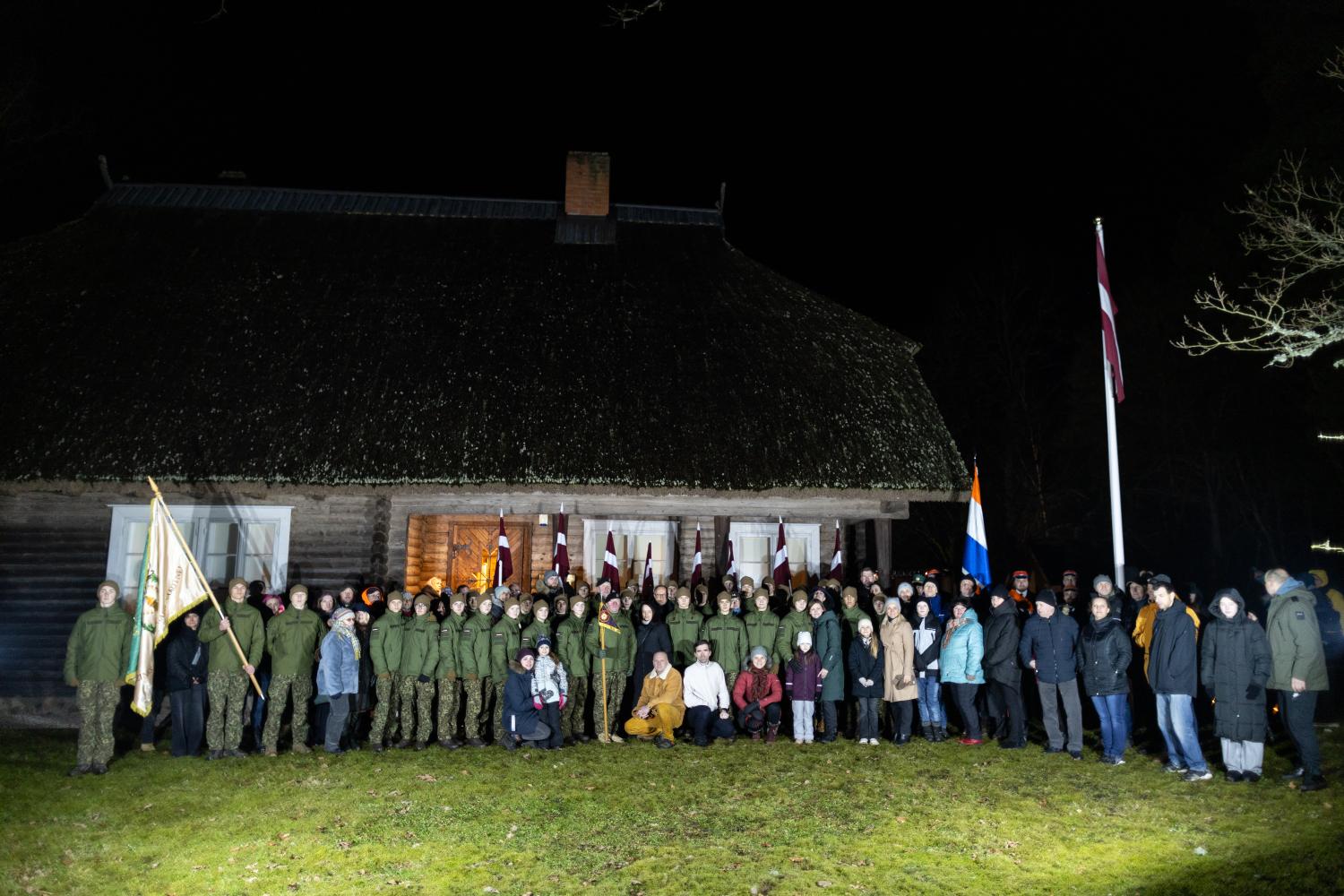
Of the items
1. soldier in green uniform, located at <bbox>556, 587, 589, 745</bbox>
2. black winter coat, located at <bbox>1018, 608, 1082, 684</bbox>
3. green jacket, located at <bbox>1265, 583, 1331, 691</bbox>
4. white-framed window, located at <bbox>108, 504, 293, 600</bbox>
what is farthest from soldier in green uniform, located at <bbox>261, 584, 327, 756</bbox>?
green jacket, located at <bbox>1265, 583, 1331, 691</bbox>

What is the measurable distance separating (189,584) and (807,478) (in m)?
8.01

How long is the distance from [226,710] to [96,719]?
1.24m

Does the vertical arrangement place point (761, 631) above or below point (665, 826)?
above

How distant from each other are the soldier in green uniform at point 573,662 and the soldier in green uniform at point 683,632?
1175 mm

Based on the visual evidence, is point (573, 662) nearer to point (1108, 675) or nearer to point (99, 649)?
point (99, 649)

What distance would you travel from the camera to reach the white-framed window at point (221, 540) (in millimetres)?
14297

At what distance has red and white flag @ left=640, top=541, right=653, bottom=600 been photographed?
14.3m

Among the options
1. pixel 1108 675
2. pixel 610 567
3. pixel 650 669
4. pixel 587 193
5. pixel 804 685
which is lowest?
pixel 804 685

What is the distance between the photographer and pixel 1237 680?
29.0 feet

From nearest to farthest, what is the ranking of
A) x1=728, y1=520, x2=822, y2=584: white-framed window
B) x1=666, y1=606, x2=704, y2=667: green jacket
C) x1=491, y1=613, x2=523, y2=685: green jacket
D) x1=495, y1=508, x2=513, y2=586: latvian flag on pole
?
x1=491, y1=613, x2=523, y2=685: green jacket, x1=666, y1=606, x2=704, y2=667: green jacket, x1=495, y1=508, x2=513, y2=586: latvian flag on pole, x1=728, y1=520, x2=822, y2=584: white-framed window

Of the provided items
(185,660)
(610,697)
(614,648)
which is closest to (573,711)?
(610,697)

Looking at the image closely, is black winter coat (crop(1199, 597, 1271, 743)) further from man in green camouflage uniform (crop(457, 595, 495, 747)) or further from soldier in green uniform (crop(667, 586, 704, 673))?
man in green camouflage uniform (crop(457, 595, 495, 747))

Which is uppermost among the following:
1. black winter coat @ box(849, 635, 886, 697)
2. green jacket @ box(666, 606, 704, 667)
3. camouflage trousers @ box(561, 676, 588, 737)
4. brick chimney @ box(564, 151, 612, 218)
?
brick chimney @ box(564, 151, 612, 218)

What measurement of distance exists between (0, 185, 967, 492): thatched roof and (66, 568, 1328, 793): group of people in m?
2.47
